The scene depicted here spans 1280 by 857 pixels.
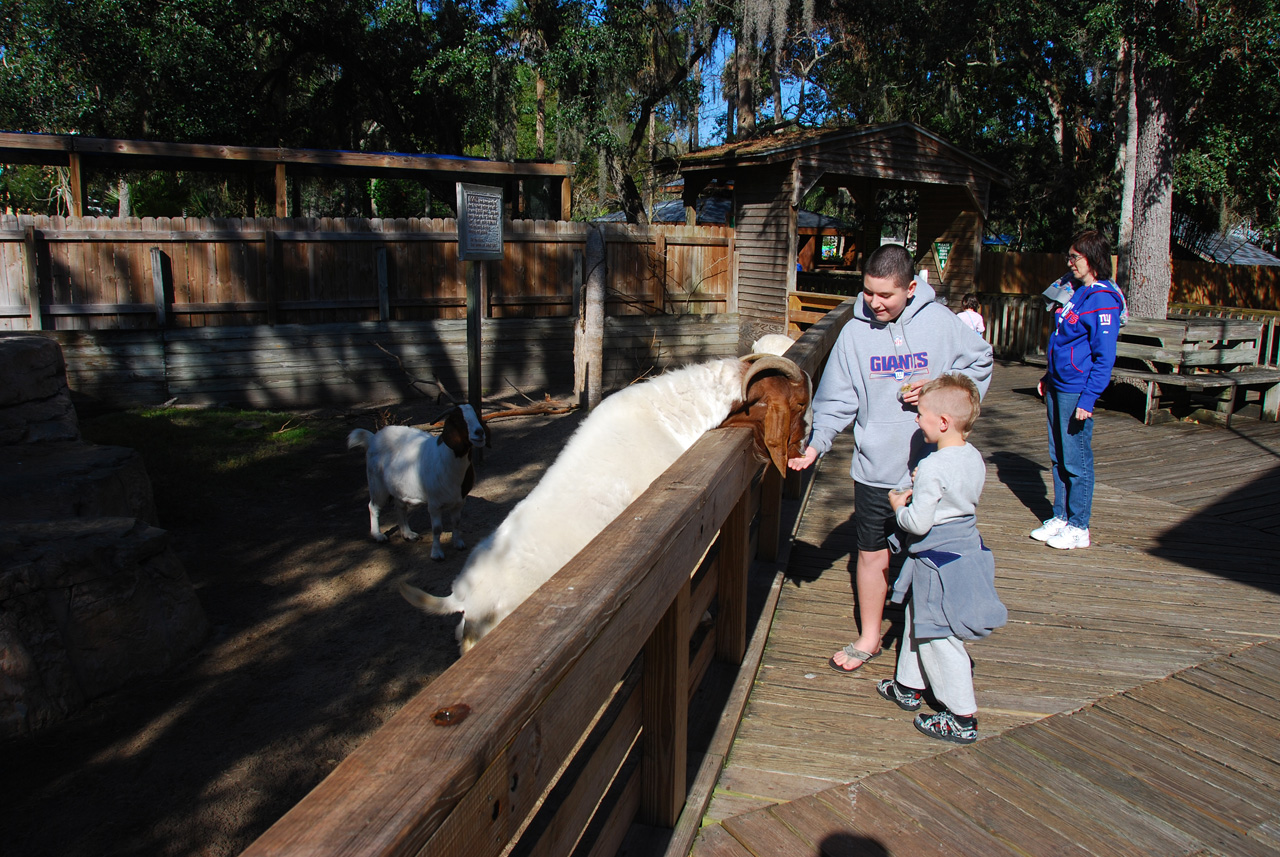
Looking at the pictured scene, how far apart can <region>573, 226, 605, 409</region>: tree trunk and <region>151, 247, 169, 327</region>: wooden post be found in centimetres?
618

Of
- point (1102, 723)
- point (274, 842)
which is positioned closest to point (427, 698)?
point (274, 842)

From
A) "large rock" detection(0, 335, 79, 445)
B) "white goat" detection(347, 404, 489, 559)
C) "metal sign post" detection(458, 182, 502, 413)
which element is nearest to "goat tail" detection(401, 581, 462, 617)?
"white goat" detection(347, 404, 489, 559)

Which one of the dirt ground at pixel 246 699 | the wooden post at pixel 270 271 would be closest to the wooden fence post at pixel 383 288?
the wooden post at pixel 270 271

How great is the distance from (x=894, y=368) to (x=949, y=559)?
86 cm

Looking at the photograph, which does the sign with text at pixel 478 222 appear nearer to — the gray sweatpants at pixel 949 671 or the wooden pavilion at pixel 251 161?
the wooden pavilion at pixel 251 161

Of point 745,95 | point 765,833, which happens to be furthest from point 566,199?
point 765,833

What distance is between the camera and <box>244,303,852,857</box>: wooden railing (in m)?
0.98

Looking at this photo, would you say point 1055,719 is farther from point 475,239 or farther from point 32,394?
point 32,394

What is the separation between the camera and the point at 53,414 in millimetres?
7051

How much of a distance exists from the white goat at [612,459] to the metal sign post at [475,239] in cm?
567

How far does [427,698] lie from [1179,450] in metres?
8.79

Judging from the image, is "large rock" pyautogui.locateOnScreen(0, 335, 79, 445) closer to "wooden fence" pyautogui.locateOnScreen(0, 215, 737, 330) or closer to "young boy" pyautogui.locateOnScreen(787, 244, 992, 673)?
"wooden fence" pyautogui.locateOnScreen(0, 215, 737, 330)

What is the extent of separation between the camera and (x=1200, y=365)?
379 inches

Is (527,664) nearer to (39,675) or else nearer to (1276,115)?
(39,675)
